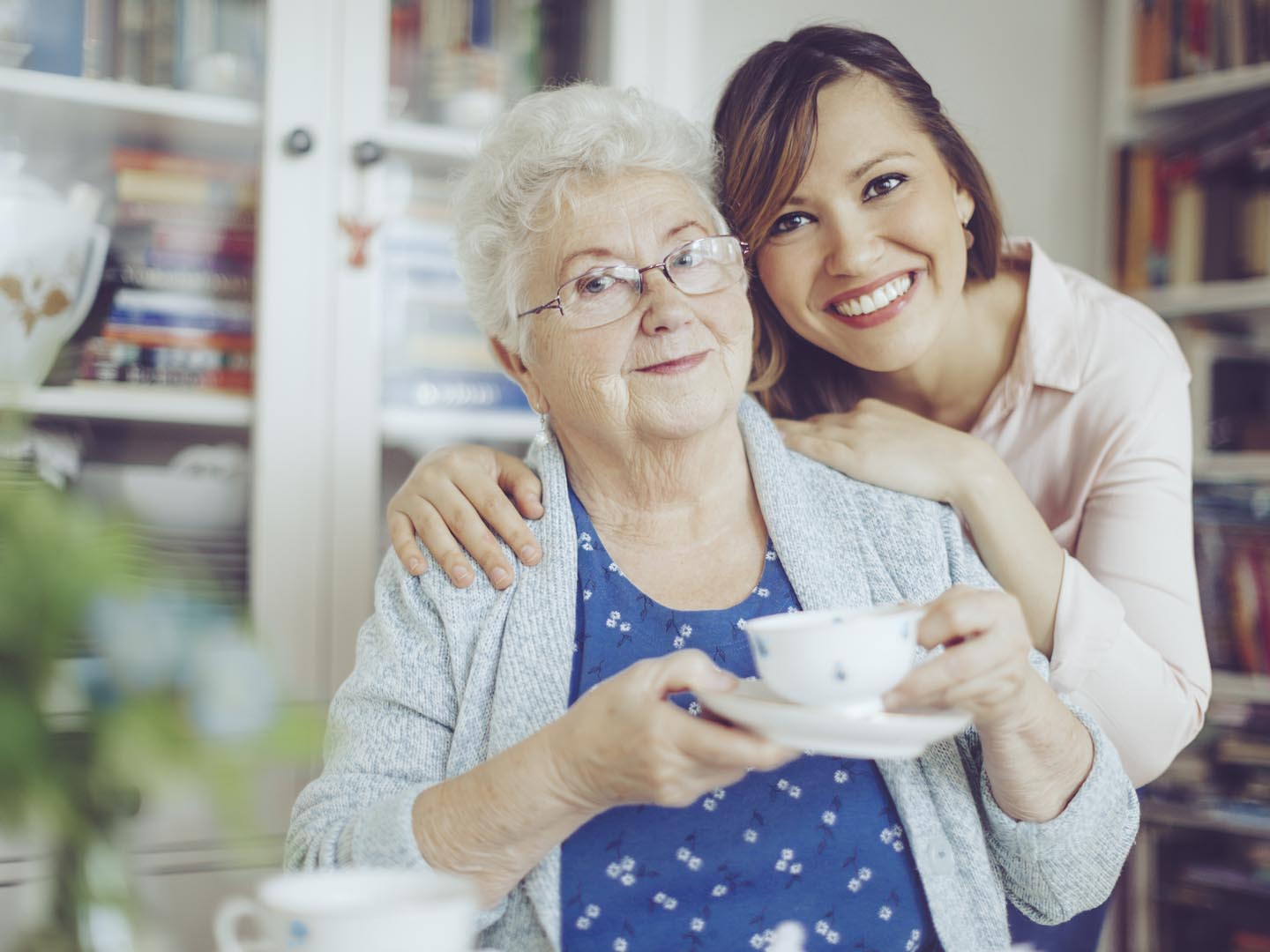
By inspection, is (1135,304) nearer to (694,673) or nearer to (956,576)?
(956,576)

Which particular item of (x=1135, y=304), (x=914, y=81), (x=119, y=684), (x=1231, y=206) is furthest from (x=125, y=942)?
(x=1231, y=206)

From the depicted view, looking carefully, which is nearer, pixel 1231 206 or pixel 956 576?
pixel 956 576

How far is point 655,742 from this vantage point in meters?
0.87

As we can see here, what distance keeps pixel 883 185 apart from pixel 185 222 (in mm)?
1134

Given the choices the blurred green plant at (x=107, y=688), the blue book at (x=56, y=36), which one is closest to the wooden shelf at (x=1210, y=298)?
the blue book at (x=56, y=36)

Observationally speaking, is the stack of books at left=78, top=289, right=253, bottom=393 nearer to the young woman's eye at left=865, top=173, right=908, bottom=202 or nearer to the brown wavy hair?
the brown wavy hair

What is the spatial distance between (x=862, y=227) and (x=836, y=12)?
4.78 feet

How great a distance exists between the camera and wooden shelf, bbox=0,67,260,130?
1804 mm

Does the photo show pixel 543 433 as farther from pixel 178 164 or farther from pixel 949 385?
pixel 178 164

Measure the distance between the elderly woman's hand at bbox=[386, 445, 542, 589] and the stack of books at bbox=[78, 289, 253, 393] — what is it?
0.71m

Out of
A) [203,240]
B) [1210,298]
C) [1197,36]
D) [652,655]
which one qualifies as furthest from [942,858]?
[1197,36]

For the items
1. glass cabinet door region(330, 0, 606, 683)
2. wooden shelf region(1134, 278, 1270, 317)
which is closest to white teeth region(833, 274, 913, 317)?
glass cabinet door region(330, 0, 606, 683)

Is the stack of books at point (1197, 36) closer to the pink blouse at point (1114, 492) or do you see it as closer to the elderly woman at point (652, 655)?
the pink blouse at point (1114, 492)

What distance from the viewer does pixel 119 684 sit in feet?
1.59
